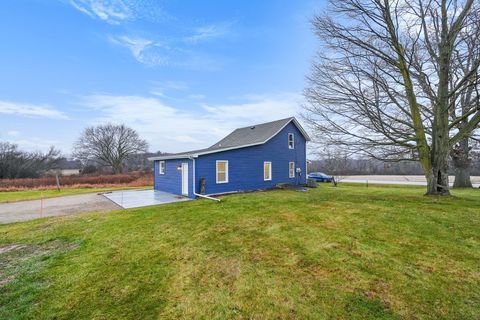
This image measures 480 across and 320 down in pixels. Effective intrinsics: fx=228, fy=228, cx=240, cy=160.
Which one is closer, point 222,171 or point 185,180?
point 185,180

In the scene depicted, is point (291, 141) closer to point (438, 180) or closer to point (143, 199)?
point (438, 180)

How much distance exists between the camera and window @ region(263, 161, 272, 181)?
15.2 metres

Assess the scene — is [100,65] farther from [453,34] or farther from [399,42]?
[453,34]

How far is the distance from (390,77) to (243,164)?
27.5 feet

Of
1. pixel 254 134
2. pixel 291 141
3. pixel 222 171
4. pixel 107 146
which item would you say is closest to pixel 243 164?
pixel 222 171

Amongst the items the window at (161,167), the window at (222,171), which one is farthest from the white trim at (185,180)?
the window at (161,167)

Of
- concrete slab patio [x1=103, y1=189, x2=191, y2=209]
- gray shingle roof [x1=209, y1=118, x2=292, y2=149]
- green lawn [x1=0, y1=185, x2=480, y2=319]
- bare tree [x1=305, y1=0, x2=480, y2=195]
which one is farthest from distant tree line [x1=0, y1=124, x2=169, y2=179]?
green lawn [x1=0, y1=185, x2=480, y2=319]

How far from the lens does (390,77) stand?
9398 mm

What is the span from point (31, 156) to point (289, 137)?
4390 centimetres

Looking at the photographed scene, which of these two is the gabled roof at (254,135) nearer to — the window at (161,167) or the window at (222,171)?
the window at (161,167)

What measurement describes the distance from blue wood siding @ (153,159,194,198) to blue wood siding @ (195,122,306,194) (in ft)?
1.89

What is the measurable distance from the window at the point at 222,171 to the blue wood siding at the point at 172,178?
1.59 meters

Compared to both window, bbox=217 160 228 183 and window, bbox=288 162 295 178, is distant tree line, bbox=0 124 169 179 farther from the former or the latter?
window, bbox=217 160 228 183

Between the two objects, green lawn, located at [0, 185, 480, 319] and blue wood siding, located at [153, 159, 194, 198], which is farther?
blue wood siding, located at [153, 159, 194, 198]
